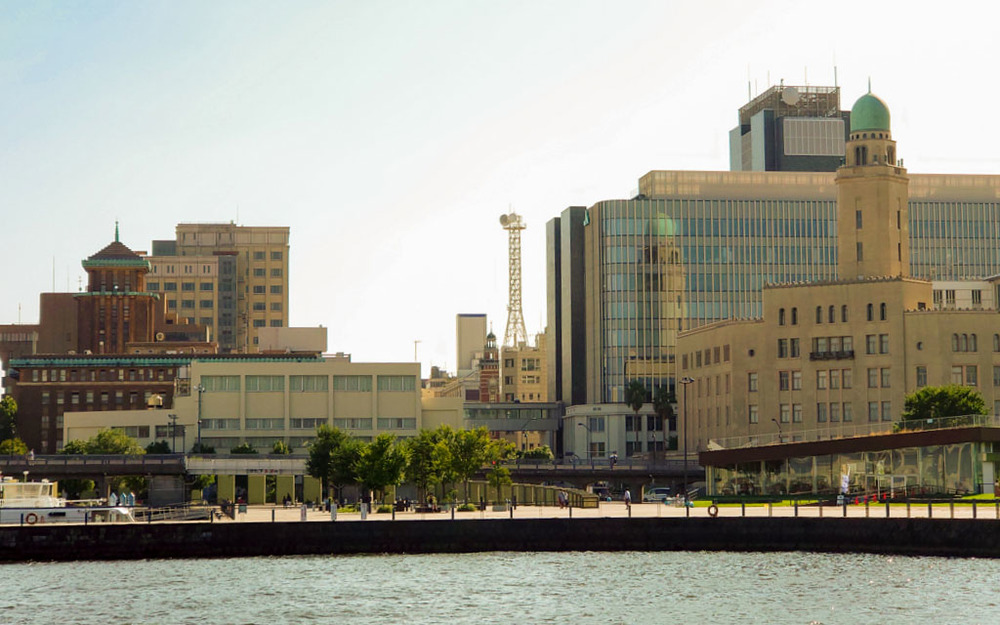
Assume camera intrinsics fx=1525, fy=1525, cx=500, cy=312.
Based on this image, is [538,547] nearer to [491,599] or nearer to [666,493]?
[491,599]

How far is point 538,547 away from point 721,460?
4586 centimetres

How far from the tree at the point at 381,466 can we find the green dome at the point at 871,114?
260 ft

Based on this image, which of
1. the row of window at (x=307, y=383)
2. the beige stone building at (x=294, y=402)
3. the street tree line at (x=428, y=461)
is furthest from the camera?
the row of window at (x=307, y=383)

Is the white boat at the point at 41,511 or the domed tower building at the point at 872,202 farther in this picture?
the domed tower building at the point at 872,202

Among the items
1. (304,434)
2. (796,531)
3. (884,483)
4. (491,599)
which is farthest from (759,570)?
(304,434)

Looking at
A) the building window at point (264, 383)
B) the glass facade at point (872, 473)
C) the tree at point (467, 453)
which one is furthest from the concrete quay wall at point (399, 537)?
the building window at point (264, 383)

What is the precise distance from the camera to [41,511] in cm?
10400

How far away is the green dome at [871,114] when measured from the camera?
185 meters

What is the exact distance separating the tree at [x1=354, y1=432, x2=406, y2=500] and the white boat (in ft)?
106

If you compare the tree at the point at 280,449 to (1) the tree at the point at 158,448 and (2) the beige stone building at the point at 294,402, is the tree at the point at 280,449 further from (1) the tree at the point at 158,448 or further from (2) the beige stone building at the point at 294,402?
(1) the tree at the point at 158,448

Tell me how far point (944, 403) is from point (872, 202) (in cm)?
4159

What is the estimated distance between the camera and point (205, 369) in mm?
193625

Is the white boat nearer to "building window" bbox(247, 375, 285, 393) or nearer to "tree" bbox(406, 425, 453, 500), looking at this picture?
"tree" bbox(406, 425, 453, 500)

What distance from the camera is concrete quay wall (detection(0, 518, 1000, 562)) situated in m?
96.2
